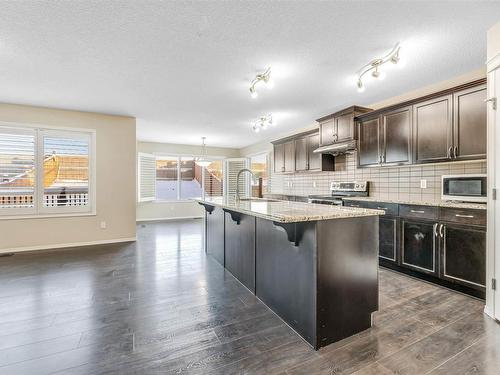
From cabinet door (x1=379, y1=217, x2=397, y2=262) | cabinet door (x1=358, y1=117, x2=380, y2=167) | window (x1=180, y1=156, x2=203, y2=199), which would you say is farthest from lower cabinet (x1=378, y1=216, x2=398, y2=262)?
window (x1=180, y1=156, x2=203, y2=199)

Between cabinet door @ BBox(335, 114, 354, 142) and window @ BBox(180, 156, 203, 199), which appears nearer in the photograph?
cabinet door @ BBox(335, 114, 354, 142)

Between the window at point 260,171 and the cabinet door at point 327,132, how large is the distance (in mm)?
2935

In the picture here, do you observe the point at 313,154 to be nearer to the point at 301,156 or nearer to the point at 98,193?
the point at 301,156

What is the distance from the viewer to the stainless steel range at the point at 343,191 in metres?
4.26

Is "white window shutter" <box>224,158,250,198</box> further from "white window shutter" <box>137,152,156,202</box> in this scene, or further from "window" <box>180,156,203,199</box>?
"white window shutter" <box>137,152,156,202</box>

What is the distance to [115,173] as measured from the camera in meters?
4.93

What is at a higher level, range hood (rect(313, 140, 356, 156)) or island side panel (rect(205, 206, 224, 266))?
range hood (rect(313, 140, 356, 156))

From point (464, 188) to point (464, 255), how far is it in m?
0.75

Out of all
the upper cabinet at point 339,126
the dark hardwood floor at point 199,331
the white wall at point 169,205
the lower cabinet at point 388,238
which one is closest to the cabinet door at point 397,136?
the upper cabinet at point 339,126

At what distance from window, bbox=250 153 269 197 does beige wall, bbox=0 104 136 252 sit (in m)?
3.75

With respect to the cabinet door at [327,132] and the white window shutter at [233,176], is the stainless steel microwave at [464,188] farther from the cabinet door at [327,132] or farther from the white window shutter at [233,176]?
the white window shutter at [233,176]

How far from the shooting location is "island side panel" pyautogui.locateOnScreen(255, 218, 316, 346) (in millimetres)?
1812

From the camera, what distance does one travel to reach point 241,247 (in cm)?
297

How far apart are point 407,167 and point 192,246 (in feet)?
12.6
